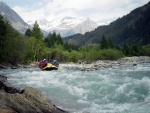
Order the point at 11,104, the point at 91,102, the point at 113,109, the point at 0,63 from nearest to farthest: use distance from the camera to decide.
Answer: the point at 11,104 < the point at 113,109 < the point at 91,102 < the point at 0,63

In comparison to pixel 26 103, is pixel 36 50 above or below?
above

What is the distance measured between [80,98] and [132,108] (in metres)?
4.49

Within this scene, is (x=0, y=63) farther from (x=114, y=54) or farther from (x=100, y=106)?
(x=114, y=54)

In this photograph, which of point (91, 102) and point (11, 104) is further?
point (91, 102)

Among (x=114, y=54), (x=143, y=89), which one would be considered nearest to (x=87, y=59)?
(x=114, y=54)

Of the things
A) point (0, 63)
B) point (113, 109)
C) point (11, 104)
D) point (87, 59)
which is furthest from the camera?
point (87, 59)

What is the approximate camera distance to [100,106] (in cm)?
1684

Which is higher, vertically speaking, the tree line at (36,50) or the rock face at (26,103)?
the tree line at (36,50)

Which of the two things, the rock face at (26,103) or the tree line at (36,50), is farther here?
the tree line at (36,50)

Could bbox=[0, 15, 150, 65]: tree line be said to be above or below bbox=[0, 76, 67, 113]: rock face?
above

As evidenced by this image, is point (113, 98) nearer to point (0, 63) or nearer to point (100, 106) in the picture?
point (100, 106)

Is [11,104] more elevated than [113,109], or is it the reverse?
[11,104]

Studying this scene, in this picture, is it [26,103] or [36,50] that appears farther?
[36,50]

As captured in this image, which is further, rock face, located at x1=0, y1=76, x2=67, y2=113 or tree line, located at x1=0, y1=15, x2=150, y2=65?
tree line, located at x1=0, y1=15, x2=150, y2=65
